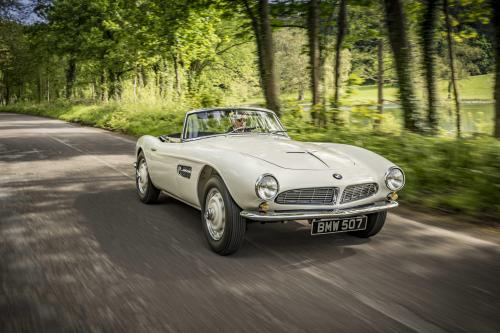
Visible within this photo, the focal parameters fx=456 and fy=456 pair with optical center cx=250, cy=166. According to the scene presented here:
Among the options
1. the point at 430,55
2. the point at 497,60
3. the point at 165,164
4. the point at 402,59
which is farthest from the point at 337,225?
the point at 430,55

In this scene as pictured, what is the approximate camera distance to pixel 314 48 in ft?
38.2

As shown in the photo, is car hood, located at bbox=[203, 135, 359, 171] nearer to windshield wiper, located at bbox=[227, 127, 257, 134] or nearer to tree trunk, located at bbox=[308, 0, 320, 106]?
windshield wiper, located at bbox=[227, 127, 257, 134]

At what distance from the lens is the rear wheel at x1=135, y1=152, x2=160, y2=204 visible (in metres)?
5.98

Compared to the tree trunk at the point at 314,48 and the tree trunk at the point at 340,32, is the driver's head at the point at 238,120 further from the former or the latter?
the tree trunk at the point at 340,32

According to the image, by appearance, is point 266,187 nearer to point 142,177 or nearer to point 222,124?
point 222,124

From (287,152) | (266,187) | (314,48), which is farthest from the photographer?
(314,48)

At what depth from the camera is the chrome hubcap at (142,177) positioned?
6156 millimetres

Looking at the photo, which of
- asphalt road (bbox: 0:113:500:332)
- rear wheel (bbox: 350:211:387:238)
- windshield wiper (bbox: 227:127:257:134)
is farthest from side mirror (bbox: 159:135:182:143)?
rear wheel (bbox: 350:211:387:238)

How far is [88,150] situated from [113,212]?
7115 mm

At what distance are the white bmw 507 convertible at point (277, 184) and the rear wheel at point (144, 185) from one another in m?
0.82

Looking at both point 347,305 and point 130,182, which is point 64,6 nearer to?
point 130,182

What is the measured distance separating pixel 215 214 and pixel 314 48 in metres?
8.50

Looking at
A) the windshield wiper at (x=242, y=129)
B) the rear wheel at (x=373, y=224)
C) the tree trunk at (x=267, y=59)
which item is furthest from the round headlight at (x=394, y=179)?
the tree trunk at (x=267, y=59)

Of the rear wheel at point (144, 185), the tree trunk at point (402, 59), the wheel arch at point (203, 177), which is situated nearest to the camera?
the wheel arch at point (203, 177)
